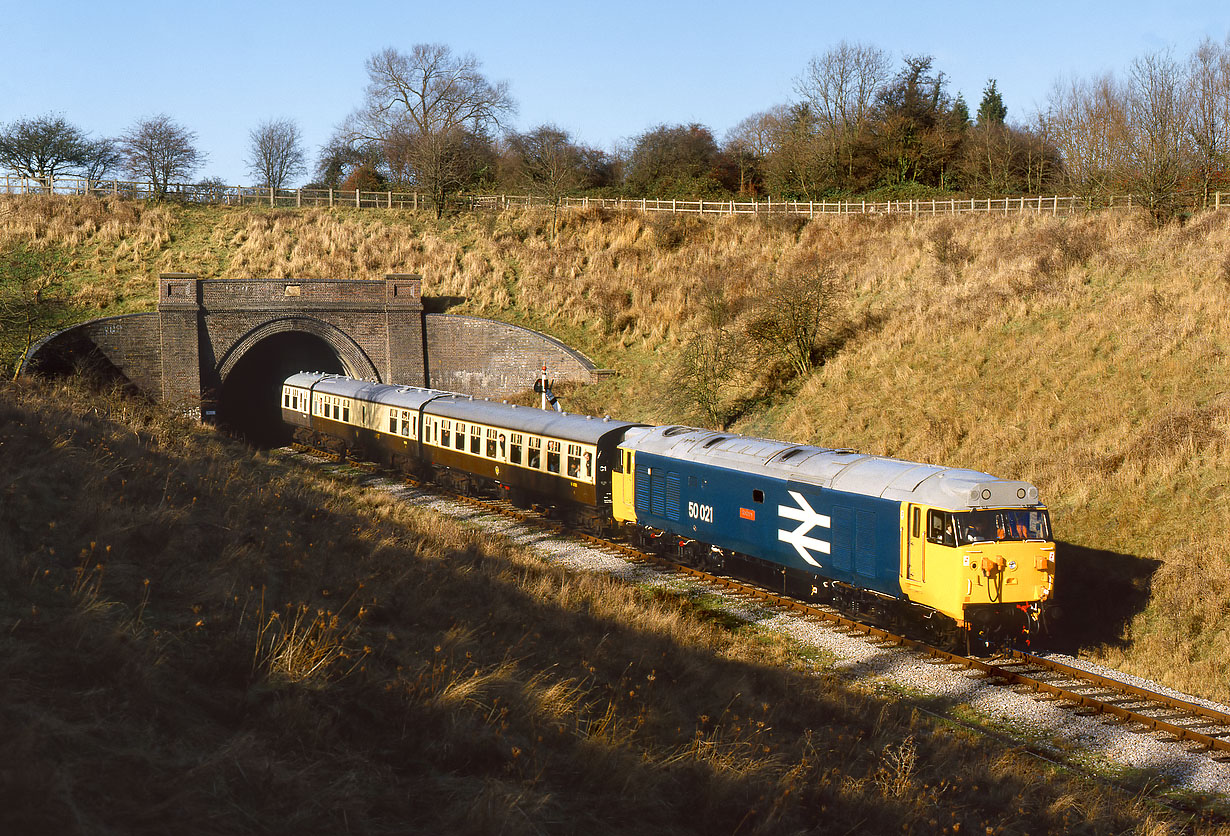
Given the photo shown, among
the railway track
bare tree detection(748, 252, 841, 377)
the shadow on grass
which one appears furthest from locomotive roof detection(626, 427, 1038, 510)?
bare tree detection(748, 252, 841, 377)

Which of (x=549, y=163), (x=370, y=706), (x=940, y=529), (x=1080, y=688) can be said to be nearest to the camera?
(x=370, y=706)

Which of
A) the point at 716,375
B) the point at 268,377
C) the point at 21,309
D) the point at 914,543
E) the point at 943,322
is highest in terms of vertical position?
the point at 21,309

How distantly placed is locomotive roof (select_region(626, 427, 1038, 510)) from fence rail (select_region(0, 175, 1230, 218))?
32002 mm

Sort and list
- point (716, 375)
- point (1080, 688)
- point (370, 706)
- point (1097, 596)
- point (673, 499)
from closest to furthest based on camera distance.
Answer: point (370, 706), point (1080, 688), point (1097, 596), point (673, 499), point (716, 375)

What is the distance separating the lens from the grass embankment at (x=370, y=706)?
6.49 meters

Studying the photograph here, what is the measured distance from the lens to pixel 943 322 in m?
32.8

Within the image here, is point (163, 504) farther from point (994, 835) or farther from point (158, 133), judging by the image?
point (158, 133)

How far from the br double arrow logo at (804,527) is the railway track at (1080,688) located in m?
1.41

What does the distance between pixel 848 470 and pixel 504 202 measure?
45447 millimetres

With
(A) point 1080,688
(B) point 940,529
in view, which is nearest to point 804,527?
(B) point 940,529

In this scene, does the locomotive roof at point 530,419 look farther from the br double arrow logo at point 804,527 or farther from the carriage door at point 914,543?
the carriage door at point 914,543

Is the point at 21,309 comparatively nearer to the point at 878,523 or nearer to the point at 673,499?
Answer: the point at 673,499

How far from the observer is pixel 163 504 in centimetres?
1200

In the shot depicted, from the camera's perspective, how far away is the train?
14.5 meters
